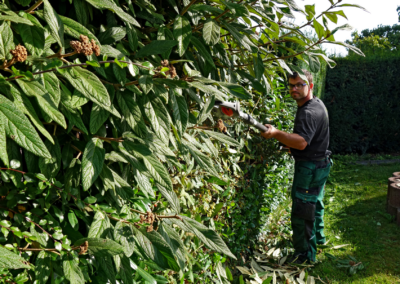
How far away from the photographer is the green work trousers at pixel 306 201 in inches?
161

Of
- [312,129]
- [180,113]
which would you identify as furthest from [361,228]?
[180,113]

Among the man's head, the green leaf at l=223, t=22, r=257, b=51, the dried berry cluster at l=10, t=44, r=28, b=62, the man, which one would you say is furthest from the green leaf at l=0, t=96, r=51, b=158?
the man's head

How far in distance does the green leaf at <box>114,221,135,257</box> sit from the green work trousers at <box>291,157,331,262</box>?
10.7 feet

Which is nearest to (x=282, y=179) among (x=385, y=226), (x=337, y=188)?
(x=385, y=226)

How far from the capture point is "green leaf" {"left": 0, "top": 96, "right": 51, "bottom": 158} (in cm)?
80

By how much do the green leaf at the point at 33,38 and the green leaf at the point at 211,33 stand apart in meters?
0.60

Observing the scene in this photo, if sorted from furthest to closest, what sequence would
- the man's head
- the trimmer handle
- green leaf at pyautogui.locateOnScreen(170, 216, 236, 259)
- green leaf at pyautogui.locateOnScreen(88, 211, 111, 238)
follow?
the man's head → the trimmer handle → green leaf at pyautogui.locateOnScreen(170, 216, 236, 259) → green leaf at pyautogui.locateOnScreen(88, 211, 111, 238)

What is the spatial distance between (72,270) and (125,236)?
0.20 m

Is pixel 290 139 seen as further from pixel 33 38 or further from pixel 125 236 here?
pixel 33 38

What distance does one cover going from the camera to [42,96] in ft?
2.98

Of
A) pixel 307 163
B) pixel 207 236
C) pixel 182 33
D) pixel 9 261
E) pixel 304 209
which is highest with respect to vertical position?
pixel 182 33

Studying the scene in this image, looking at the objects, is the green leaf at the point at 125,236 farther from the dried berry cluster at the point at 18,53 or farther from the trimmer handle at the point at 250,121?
the trimmer handle at the point at 250,121

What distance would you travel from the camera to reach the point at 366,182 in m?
8.43

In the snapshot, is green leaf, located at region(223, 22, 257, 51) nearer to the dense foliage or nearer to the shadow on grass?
the dense foliage
